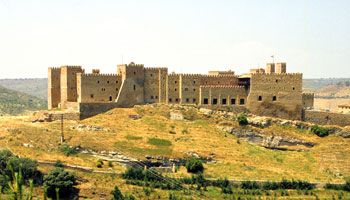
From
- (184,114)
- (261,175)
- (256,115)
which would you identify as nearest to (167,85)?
(184,114)

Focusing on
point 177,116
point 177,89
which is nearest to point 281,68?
point 177,89

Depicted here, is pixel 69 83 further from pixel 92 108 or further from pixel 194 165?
pixel 194 165

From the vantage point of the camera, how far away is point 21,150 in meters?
44.6

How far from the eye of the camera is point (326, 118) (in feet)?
188

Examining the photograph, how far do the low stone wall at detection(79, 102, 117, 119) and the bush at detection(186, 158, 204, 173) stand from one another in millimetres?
15631

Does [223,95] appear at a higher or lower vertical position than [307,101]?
higher

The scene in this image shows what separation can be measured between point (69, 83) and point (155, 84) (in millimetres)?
12275

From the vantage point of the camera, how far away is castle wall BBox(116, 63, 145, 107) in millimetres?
56500

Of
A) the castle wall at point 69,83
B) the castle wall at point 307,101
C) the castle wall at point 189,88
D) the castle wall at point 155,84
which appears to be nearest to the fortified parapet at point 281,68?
the castle wall at point 307,101

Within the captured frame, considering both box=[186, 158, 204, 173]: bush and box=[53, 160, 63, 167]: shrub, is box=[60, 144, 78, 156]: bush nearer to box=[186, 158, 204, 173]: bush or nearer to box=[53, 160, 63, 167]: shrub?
box=[53, 160, 63, 167]: shrub

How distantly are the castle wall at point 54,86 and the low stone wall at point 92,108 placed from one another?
24.0ft

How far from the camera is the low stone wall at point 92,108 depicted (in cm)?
5400

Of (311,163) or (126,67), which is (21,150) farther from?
(311,163)

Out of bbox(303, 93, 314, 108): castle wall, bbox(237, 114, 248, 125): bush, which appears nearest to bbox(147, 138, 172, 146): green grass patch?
bbox(237, 114, 248, 125): bush
